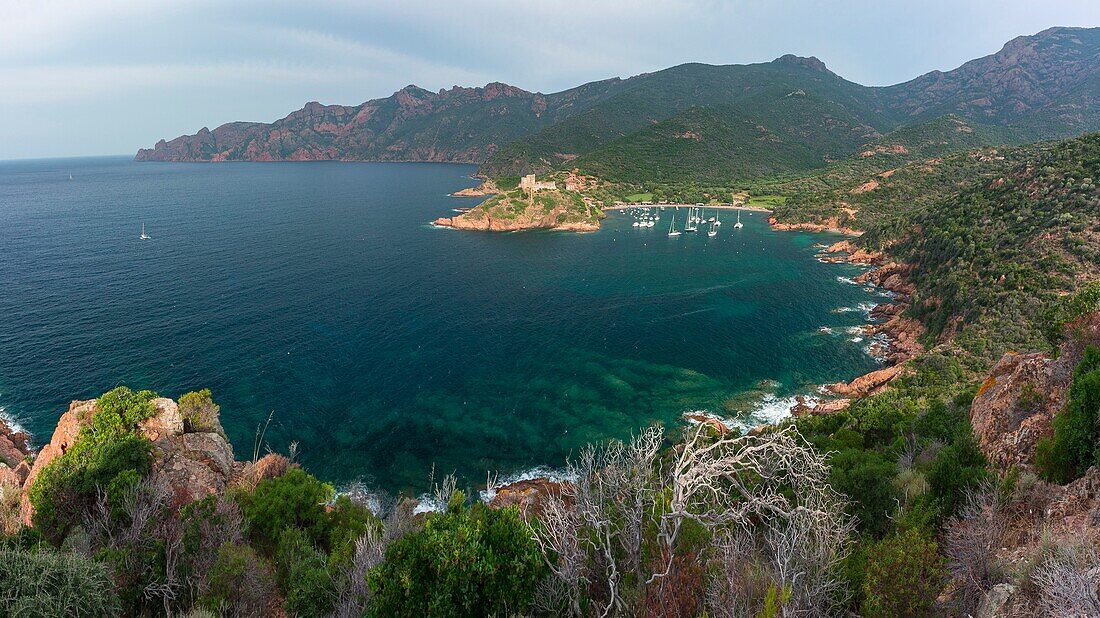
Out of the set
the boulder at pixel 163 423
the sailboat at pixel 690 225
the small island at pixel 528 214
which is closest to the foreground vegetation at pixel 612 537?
the boulder at pixel 163 423

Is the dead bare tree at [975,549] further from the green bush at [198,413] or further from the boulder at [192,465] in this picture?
the green bush at [198,413]

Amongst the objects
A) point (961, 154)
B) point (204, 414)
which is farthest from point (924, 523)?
point (961, 154)

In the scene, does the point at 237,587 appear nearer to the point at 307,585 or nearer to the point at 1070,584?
the point at 307,585

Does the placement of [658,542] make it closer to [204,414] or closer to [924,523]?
[924,523]

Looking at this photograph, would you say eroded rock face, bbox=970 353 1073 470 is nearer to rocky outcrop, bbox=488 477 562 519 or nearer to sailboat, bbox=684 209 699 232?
rocky outcrop, bbox=488 477 562 519

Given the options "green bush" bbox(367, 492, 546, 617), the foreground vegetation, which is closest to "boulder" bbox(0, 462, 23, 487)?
the foreground vegetation

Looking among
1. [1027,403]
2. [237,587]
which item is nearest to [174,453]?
[237,587]

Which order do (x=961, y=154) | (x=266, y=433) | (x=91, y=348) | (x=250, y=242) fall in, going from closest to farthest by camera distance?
(x=266, y=433), (x=91, y=348), (x=250, y=242), (x=961, y=154)
